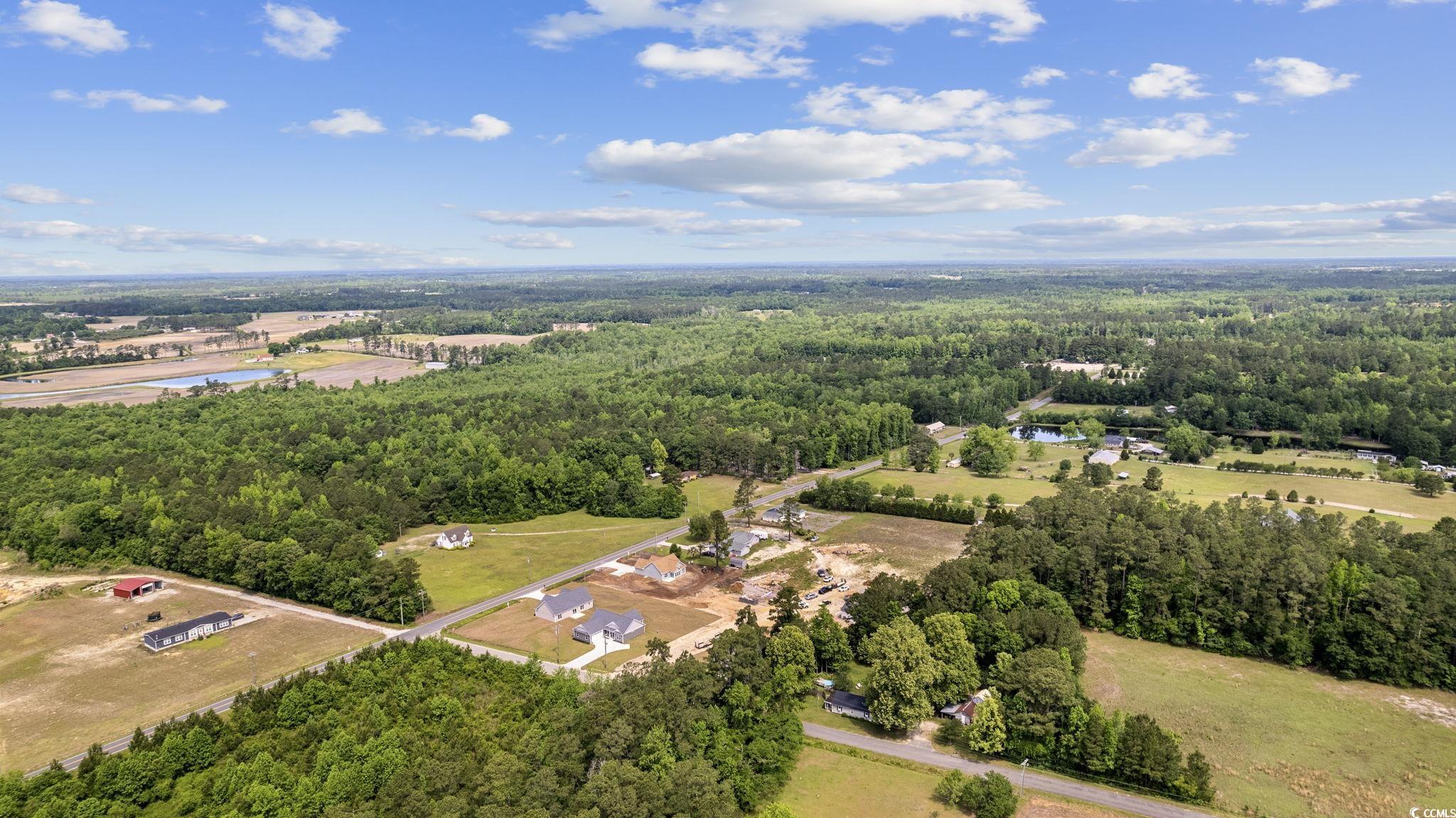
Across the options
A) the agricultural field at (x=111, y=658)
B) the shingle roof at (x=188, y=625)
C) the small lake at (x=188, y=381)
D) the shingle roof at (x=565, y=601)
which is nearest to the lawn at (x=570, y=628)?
the shingle roof at (x=565, y=601)

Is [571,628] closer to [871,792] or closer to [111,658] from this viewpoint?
[871,792]

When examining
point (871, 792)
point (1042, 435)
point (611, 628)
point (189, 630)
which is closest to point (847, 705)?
point (871, 792)

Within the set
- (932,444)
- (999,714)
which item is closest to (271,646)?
(999,714)

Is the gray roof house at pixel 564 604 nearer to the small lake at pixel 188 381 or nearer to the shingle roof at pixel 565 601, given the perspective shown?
the shingle roof at pixel 565 601

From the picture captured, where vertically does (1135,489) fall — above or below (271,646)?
above

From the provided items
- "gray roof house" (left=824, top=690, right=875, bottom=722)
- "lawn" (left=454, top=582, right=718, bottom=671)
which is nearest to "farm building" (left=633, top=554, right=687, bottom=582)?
"lawn" (left=454, top=582, right=718, bottom=671)

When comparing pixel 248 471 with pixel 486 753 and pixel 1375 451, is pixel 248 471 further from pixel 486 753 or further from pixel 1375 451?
pixel 1375 451
